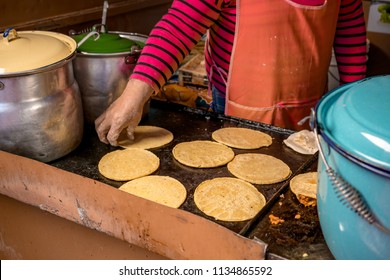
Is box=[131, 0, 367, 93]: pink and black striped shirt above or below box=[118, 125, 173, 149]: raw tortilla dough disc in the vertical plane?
above

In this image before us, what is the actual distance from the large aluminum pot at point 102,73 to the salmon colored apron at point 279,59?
0.51 meters

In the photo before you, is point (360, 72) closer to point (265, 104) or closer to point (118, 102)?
point (265, 104)

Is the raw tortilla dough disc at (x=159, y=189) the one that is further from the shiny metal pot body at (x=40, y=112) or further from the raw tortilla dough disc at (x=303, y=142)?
the raw tortilla dough disc at (x=303, y=142)

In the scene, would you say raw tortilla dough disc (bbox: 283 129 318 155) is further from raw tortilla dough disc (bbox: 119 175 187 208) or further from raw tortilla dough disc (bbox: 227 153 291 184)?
raw tortilla dough disc (bbox: 119 175 187 208)

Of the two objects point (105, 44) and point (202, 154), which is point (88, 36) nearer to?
point (105, 44)

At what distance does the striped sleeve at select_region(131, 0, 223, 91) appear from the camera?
1778 mm

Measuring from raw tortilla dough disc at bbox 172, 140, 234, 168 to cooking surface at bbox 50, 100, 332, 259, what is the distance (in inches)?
1.0

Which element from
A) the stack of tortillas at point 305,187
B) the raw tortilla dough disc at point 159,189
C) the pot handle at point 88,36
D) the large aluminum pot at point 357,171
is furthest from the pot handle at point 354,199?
the pot handle at point 88,36

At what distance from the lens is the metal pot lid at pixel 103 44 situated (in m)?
1.87

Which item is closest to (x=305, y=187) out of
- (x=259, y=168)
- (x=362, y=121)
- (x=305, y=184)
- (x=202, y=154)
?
(x=305, y=184)

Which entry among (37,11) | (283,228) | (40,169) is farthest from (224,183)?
(37,11)

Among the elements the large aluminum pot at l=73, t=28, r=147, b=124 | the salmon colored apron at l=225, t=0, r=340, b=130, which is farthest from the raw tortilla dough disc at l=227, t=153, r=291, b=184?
the large aluminum pot at l=73, t=28, r=147, b=124

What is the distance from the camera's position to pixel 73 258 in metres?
1.79

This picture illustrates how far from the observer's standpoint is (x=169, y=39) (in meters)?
1.79
